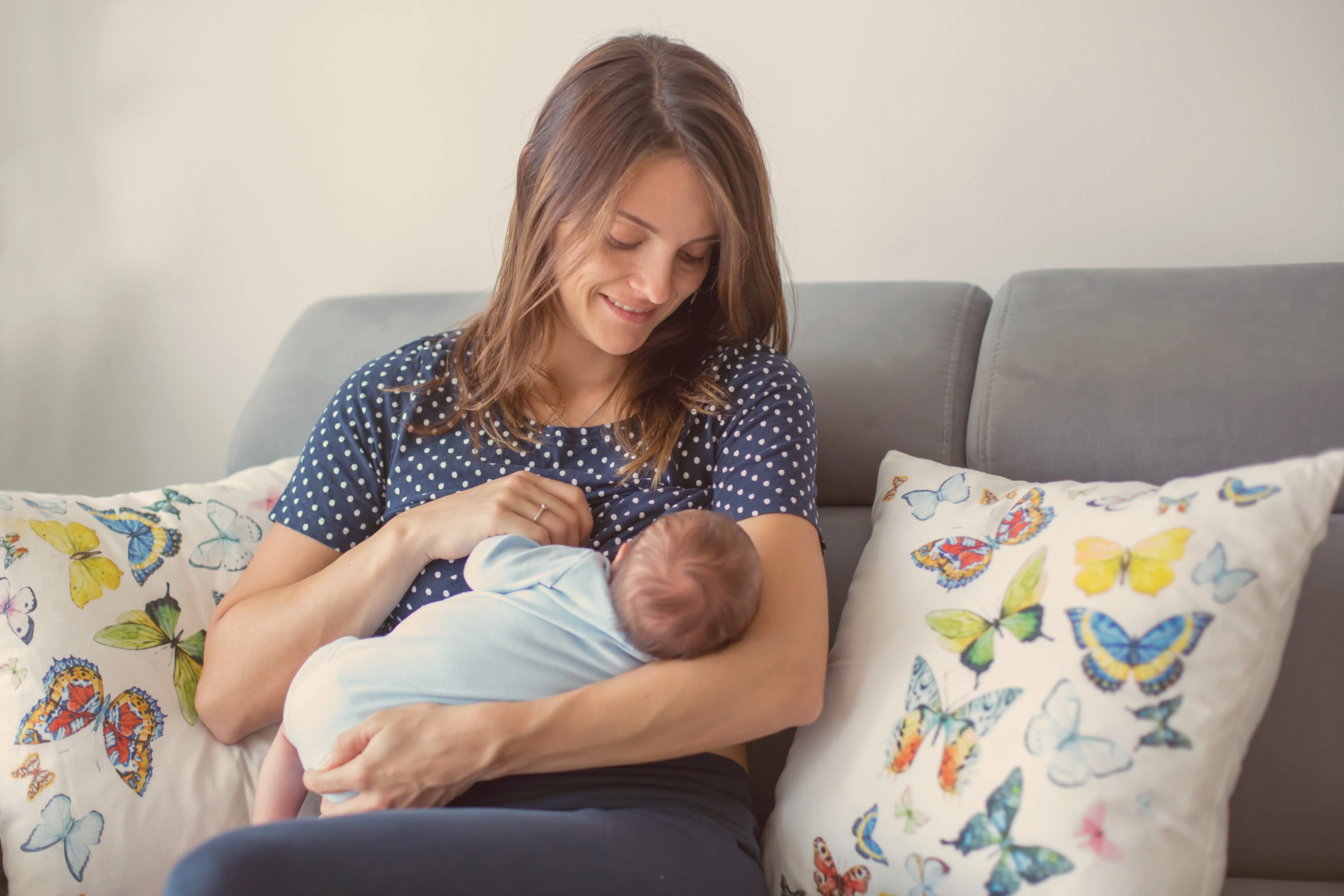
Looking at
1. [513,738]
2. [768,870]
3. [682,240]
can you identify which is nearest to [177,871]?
[513,738]

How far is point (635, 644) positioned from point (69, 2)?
82.0 inches

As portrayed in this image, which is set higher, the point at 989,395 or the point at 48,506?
the point at 989,395

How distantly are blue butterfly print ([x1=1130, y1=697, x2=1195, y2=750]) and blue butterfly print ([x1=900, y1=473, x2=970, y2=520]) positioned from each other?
0.38m

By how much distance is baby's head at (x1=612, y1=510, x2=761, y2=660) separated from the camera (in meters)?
1.01

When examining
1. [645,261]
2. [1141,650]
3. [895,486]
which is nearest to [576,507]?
[645,261]

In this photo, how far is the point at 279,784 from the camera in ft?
3.75

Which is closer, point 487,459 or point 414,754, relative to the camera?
point 414,754

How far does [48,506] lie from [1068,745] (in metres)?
1.25

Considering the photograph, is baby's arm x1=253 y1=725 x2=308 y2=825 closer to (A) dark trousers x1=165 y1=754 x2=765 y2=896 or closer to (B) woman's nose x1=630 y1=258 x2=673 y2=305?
(A) dark trousers x1=165 y1=754 x2=765 y2=896

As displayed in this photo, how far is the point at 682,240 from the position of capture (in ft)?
3.92

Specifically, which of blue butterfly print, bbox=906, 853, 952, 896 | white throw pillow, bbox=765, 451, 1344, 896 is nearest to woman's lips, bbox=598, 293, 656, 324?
white throw pillow, bbox=765, 451, 1344, 896

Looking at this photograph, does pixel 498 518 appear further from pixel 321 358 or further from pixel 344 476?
pixel 321 358

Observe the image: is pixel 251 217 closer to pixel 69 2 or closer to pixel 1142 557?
pixel 69 2

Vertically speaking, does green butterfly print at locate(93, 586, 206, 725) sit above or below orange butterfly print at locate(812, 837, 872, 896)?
above
